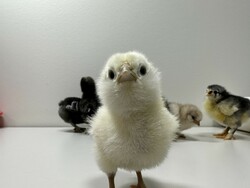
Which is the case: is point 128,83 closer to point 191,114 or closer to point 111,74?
point 111,74

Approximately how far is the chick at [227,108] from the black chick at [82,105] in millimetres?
521

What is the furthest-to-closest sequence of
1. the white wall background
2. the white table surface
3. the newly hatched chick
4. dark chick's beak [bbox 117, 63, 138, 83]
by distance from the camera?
the white wall background < the newly hatched chick < the white table surface < dark chick's beak [bbox 117, 63, 138, 83]

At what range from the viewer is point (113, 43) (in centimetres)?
148

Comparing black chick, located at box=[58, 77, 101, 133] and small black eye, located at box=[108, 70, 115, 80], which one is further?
black chick, located at box=[58, 77, 101, 133]

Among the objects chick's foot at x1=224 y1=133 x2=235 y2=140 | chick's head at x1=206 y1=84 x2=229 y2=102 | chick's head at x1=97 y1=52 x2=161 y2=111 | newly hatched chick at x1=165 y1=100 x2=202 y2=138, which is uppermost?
chick's head at x1=97 y1=52 x2=161 y2=111

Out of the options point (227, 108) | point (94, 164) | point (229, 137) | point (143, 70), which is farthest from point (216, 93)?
point (143, 70)

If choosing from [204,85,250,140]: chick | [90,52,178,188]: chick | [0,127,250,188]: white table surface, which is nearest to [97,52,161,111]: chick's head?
[90,52,178,188]: chick

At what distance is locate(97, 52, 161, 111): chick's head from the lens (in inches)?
21.0

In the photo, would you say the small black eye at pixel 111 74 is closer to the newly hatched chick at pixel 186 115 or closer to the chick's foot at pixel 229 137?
the newly hatched chick at pixel 186 115

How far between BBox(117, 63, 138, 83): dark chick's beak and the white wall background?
38.2 inches

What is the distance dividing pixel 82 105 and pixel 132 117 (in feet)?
2.44

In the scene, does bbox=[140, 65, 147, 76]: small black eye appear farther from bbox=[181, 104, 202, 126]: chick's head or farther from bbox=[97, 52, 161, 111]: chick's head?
bbox=[181, 104, 202, 126]: chick's head

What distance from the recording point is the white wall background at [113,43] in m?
1.47

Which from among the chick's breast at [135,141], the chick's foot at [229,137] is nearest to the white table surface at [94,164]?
the chick's foot at [229,137]
